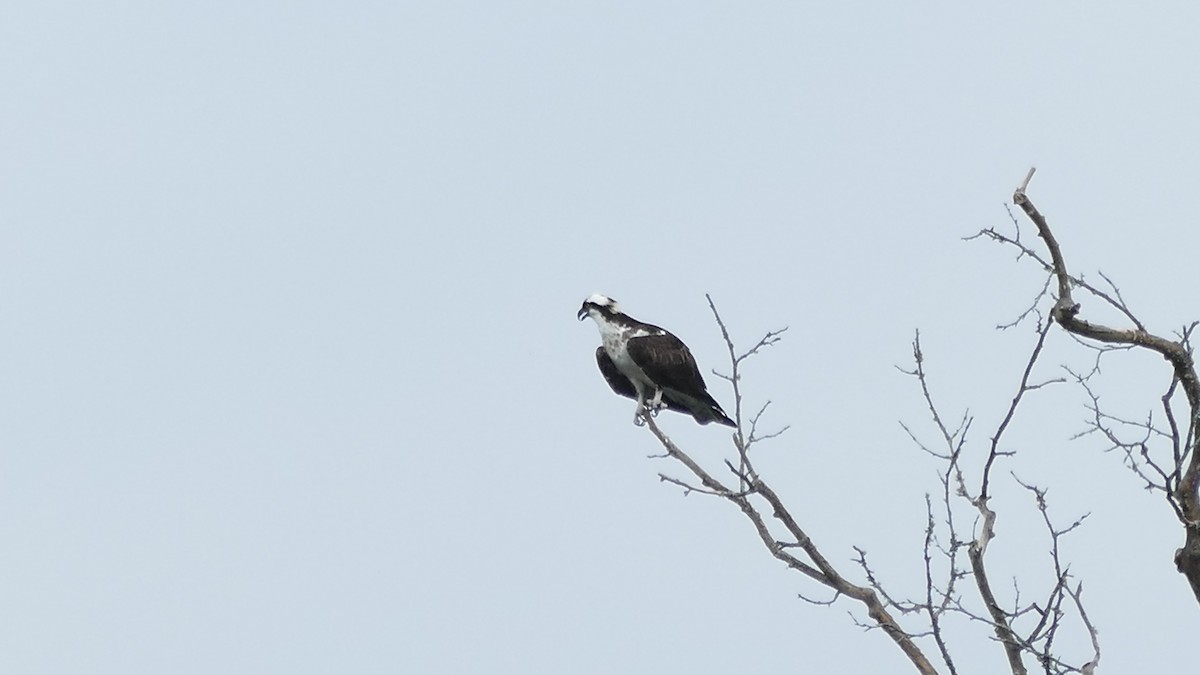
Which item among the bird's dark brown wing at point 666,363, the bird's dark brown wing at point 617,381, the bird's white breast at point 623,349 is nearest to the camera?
the bird's dark brown wing at point 666,363

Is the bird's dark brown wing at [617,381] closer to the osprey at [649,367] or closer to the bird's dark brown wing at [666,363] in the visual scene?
the osprey at [649,367]

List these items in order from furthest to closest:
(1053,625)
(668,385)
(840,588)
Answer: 1. (668,385)
2. (840,588)
3. (1053,625)

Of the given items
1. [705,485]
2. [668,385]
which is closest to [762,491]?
[705,485]

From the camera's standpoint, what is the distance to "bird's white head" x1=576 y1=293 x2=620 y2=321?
13.1 meters

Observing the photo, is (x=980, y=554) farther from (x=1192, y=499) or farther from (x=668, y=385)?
(x=668, y=385)

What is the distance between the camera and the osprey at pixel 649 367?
12438 mm

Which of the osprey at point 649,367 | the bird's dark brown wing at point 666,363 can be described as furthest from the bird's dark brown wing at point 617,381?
the bird's dark brown wing at point 666,363

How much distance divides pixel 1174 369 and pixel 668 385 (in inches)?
222

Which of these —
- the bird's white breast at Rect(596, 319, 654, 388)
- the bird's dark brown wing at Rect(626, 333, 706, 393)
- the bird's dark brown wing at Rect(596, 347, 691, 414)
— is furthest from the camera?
the bird's dark brown wing at Rect(596, 347, 691, 414)

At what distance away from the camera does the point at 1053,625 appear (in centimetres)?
687

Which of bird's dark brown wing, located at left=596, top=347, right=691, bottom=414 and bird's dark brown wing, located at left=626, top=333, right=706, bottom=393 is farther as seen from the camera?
bird's dark brown wing, located at left=596, top=347, right=691, bottom=414

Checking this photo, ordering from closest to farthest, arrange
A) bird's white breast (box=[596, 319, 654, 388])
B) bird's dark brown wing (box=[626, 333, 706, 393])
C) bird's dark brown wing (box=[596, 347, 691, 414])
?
bird's dark brown wing (box=[626, 333, 706, 393]) < bird's white breast (box=[596, 319, 654, 388]) < bird's dark brown wing (box=[596, 347, 691, 414])

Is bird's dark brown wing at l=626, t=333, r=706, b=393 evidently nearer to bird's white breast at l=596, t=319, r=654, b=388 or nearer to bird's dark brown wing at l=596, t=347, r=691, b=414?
bird's white breast at l=596, t=319, r=654, b=388

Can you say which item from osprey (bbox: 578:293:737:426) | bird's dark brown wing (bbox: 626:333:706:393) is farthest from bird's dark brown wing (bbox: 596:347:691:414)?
bird's dark brown wing (bbox: 626:333:706:393)
